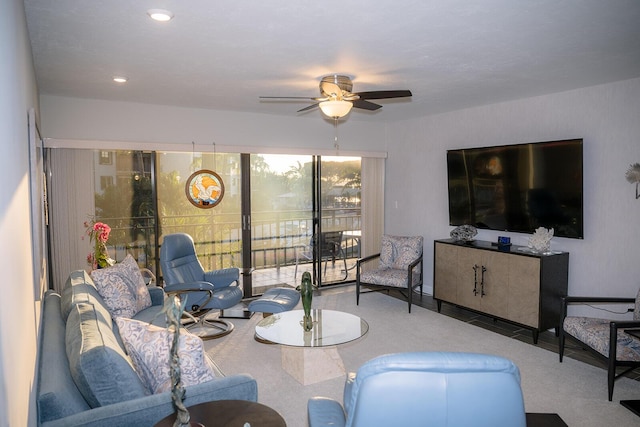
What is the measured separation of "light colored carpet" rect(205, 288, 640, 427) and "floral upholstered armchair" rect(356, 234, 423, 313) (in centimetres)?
32

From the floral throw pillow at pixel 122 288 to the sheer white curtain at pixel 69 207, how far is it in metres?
1.41

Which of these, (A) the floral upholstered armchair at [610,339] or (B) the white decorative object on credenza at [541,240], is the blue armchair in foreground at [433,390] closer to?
(A) the floral upholstered armchair at [610,339]

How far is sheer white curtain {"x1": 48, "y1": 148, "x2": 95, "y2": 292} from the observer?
493cm

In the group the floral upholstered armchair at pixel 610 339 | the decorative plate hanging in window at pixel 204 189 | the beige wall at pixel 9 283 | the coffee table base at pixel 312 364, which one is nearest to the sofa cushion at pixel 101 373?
the beige wall at pixel 9 283

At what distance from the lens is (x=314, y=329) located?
12.3 ft

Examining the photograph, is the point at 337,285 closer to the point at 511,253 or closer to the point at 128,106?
the point at 511,253

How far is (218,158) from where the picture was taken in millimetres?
5988

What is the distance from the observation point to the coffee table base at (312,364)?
3639 millimetres

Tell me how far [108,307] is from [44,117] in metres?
2.57

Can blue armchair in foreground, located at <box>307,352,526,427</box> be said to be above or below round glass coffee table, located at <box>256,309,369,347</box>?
above

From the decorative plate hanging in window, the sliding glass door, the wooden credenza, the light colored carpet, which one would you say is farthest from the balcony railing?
the wooden credenza

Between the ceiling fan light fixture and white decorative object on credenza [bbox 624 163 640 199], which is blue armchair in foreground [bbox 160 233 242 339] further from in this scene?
white decorative object on credenza [bbox 624 163 640 199]

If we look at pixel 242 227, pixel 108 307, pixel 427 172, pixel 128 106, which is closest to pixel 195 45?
pixel 108 307

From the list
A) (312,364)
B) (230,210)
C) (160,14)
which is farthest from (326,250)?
(160,14)
